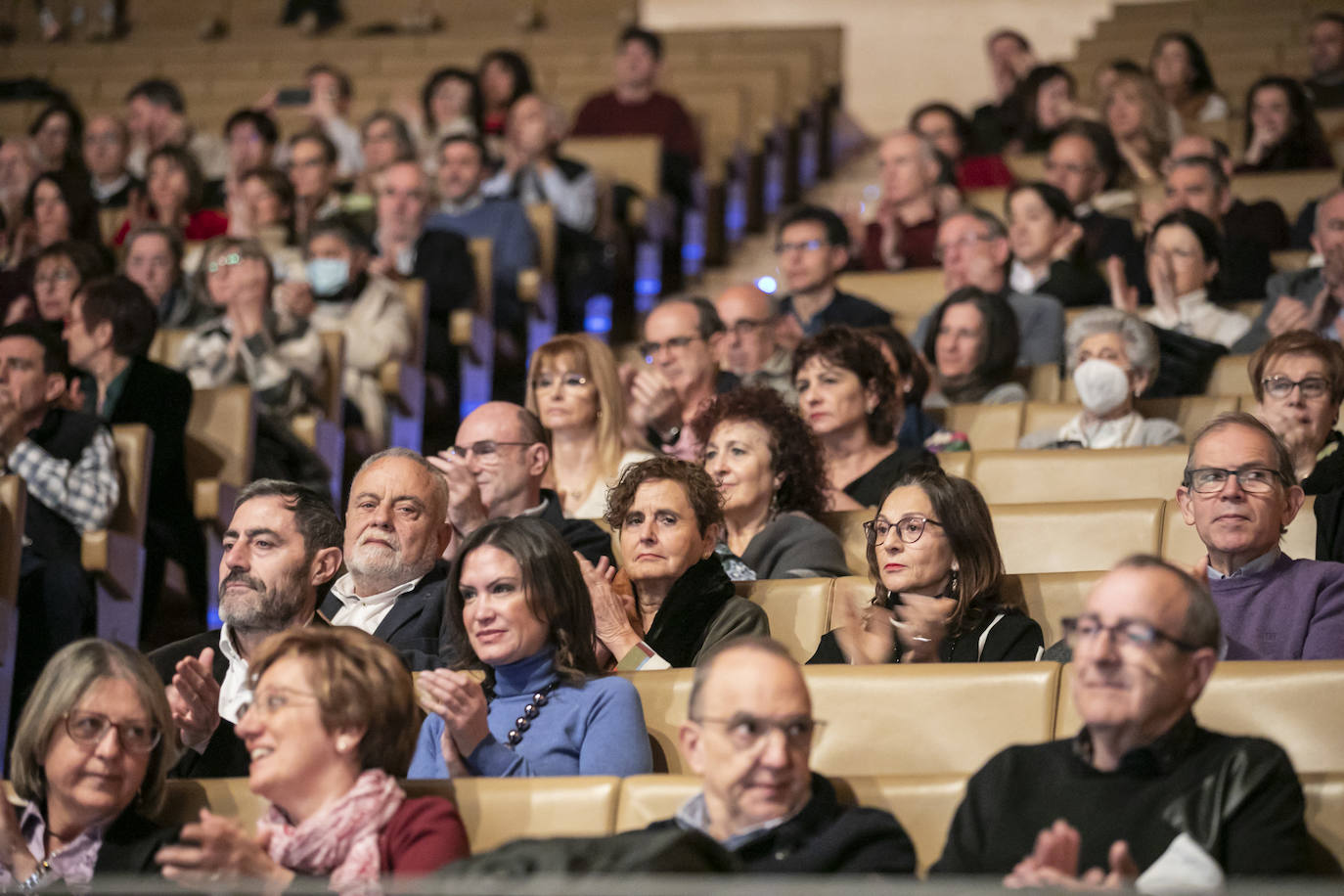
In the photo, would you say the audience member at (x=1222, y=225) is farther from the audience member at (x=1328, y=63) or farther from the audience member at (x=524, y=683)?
the audience member at (x=524, y=683)

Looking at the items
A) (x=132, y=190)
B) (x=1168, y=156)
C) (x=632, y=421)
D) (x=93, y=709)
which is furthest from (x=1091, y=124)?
(x=93, y=709)

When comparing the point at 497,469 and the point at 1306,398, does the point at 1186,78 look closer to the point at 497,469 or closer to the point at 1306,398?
the point at 1306,398

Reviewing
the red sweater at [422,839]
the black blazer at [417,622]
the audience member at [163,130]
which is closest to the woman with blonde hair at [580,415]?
the black blazer at [417,622]

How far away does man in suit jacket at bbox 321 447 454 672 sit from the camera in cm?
244

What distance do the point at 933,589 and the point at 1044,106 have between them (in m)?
3.35

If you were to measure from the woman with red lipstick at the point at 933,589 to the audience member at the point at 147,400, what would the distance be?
1.60 meters

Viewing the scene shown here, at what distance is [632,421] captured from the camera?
11.0ft

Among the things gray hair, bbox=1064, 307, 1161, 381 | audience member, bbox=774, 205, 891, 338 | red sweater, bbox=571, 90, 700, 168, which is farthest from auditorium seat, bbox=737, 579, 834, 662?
red sweater, bbox=571, 90, 700, 168

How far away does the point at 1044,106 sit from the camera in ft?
17.3

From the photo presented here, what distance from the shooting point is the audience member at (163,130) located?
5.49 m

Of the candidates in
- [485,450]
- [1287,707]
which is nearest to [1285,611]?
[1287,707]

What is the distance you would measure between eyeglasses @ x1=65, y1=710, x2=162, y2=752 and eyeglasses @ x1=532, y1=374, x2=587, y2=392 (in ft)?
4.40

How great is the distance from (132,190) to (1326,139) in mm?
3427

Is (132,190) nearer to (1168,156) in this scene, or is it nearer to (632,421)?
(632,421)
